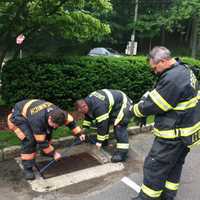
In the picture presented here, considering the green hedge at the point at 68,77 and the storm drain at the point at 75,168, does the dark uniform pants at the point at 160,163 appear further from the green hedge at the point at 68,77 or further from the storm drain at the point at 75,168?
the green hedge at the point at 68,77

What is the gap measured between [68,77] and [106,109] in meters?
1.90

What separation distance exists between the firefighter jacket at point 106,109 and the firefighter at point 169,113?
1.32 m

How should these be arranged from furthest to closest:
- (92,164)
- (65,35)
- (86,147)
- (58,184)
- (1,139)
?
(65,35) → (86,147) → (1,139) → (92,164) → (58,184)

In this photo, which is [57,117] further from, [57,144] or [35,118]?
[57,144]

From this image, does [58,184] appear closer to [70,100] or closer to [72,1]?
[70,100]

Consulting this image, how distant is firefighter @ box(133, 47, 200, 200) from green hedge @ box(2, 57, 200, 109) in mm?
3059

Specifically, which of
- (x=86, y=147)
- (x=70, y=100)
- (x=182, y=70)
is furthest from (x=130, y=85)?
(x=182, y=70)

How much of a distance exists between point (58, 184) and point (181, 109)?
208 cm

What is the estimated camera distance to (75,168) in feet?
14.1

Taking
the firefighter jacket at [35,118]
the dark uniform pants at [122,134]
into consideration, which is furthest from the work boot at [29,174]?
the dark uniform pants at [122,134]

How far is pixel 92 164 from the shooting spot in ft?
14.6

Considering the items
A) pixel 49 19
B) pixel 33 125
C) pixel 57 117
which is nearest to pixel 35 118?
pixel 33 125

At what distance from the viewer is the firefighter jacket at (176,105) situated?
286cm

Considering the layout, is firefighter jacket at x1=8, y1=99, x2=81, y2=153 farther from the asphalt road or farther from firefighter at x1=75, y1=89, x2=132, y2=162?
the asphalt road
